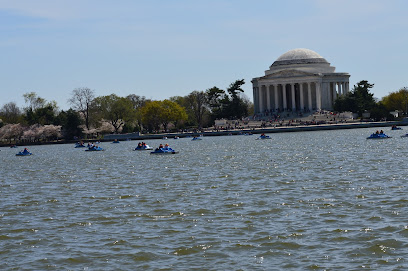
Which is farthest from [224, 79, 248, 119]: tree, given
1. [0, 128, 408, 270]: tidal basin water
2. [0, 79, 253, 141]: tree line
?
[0, 128, 408, 270]: tidal basin water

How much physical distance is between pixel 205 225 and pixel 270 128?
12631 cm

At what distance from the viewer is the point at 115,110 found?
576 feet

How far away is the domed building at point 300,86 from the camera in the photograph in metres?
190

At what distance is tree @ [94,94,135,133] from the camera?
17612cm

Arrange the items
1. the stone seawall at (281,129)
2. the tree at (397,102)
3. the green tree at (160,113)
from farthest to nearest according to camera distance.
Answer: the green tree at (160,113)
the tree at (397,102)
the stone seawall at (281,129)

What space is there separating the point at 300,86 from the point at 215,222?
165823 millimetres

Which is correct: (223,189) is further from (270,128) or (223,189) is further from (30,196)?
(270,128)

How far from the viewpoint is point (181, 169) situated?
56375 millimetres

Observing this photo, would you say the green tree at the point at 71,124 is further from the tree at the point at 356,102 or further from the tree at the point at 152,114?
the tree at the point at 356,102

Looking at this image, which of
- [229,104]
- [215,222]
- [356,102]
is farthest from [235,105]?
[215,222]

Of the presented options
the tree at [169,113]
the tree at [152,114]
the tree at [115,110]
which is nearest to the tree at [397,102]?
the tree at [169,113]

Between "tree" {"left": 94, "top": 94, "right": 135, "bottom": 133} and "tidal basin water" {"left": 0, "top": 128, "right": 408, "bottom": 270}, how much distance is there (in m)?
129

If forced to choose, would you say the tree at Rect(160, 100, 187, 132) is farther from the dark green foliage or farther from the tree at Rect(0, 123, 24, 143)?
the tree at Rect(0, 123, 24, 143)

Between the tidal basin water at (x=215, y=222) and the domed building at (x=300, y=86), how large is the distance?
144 meters
